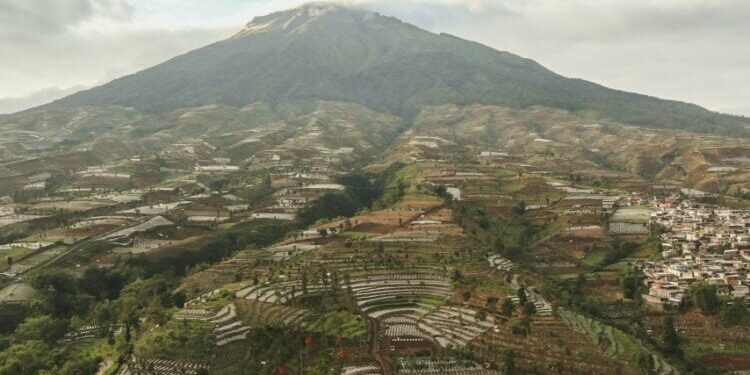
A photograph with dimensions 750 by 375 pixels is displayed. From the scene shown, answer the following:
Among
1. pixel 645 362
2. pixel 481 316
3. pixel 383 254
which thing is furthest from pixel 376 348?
pixel 383 254

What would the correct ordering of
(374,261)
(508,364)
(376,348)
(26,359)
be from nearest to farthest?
1. (508,364)
2. (26,359)
3. (376,348)
4. (374,261)

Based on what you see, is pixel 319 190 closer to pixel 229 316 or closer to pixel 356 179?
pixel 356 179

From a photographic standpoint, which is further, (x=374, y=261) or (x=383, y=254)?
(x=383, y=254)

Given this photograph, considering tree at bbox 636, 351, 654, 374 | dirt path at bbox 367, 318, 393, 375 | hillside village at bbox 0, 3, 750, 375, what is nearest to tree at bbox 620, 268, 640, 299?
hillside village at bbox 0, 3, 750, 375

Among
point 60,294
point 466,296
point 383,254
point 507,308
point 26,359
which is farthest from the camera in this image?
point 383,254

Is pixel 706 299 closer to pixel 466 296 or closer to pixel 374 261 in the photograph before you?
pixel 466 296

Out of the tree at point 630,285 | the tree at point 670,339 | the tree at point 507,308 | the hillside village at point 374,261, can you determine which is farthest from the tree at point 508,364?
the tree at point 630,285

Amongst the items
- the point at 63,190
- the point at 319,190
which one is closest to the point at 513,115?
the point at 319,190
